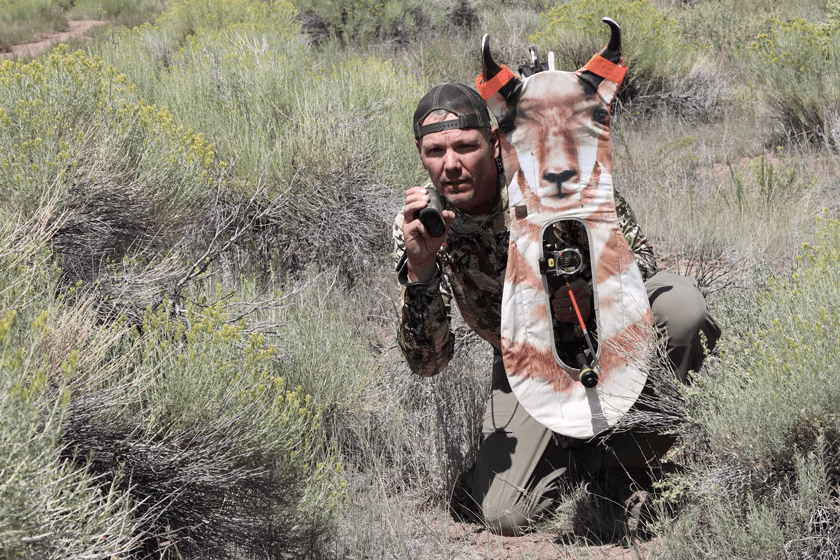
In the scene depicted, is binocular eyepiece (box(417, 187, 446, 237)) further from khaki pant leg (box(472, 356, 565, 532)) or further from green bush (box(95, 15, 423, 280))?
green bush (box(95, 15, 423, 280))

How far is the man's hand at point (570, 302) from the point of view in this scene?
2.46m

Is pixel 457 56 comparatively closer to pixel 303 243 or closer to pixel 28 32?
pixel 303 243

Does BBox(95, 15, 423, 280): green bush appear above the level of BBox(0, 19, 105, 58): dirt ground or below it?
below

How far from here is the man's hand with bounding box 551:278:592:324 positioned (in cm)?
246

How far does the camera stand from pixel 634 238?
2508mm

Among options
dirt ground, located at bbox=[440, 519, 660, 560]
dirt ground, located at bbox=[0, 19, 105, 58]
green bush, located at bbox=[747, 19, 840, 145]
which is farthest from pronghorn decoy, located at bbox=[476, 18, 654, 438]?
dirt ground, located at bbox=[0, 19, 105, 58]

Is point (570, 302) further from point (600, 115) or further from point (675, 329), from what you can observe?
point (600, 115)

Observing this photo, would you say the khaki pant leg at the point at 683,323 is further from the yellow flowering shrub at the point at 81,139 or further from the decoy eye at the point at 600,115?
the yellow flowering shrub at the point at 81,139

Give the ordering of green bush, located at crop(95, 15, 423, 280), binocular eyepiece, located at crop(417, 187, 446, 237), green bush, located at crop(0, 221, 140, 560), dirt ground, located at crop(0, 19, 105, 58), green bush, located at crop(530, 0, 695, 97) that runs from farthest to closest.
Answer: dirt ground, located at crop(0, 19, 105, 58), green bush, located at crop(530, 0, 695, 97), green bush, located at crop(95, 15, 423, 280), binocular eyepiece, located at crop(417, 187, 446, 237), green bush, located at crop(0, 221, 140, 560)

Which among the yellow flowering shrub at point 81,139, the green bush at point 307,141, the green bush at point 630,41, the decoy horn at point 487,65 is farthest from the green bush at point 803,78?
the yellow flowering shrub at point 81,139

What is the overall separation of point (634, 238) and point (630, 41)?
525 centimetres

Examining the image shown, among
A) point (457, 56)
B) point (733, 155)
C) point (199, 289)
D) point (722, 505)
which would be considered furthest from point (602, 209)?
point (457, 56)

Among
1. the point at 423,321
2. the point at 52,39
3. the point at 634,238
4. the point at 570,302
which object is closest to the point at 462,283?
the point at 423,321

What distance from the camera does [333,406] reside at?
3.04 metres
